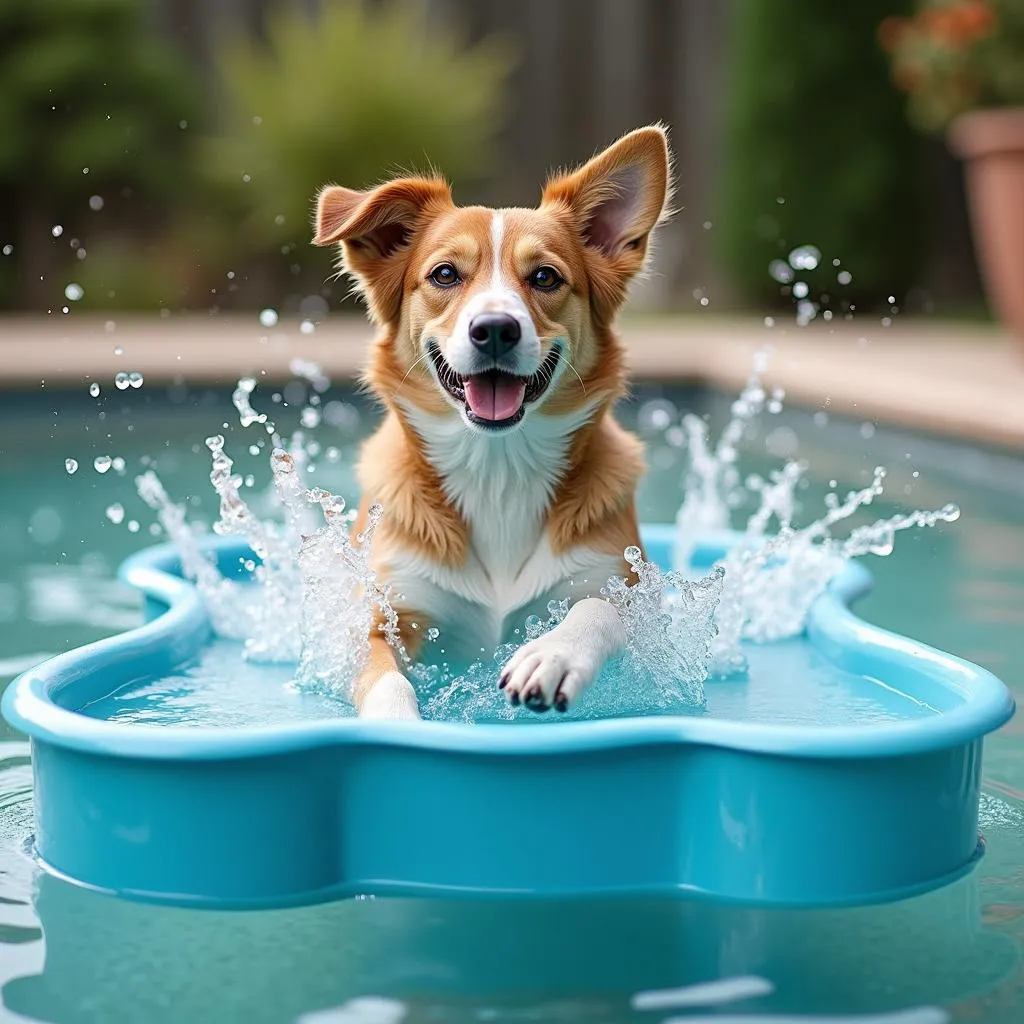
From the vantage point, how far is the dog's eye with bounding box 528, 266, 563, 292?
3.01 metres

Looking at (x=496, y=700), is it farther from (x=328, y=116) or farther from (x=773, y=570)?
(x=328, y=116)

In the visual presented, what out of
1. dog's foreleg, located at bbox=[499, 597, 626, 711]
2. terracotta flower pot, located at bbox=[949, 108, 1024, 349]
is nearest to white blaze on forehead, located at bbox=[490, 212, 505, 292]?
dog's foreleg, located at bbox=[499, 597, 626, 711]

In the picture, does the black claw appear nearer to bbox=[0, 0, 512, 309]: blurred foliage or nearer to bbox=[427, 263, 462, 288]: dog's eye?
bbox=[427, 263, 462, 288]: dog's eye

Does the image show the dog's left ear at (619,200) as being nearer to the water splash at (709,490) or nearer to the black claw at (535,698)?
the black claw at (535,698)

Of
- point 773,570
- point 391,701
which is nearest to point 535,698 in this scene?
point 391,701

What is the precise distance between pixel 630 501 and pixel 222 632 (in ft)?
3.62

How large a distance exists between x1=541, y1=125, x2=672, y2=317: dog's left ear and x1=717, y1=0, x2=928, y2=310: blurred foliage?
309 inches

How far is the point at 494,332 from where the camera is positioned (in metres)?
2.83

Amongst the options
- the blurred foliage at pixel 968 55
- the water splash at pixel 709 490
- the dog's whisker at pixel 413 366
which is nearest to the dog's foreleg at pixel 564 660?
the dog's whisker at pixel 413 366

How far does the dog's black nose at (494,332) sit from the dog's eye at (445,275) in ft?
0.69

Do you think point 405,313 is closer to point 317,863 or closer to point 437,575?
point 437,575

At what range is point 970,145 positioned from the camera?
8.00 meters

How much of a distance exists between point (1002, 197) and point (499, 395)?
219 inches

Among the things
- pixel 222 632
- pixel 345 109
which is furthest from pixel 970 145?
pixel 222 632
